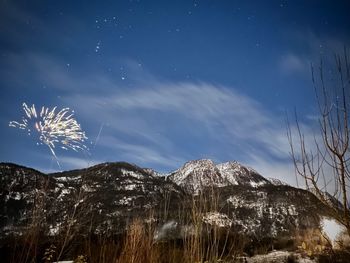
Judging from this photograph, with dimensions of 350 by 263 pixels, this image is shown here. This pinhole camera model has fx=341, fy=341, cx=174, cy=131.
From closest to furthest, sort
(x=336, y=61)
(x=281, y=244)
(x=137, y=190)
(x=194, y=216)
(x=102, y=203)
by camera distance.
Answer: (x=336, y=61)
(x=194, y=216)
(x=281, y=244)
(x=102, y=203)
(x=137, y=190)

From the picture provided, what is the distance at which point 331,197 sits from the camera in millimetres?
4840

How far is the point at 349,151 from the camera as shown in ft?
15.7

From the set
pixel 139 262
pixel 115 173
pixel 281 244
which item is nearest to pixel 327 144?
pixel 139 262

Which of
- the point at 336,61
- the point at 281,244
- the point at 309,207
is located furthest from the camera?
the point at 281,244

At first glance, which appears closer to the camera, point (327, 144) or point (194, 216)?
point (327, 144)

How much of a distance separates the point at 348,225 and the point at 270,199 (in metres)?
126

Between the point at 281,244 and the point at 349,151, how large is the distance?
43067 millimetres

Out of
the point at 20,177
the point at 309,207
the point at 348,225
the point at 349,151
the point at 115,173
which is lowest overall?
the point at 348,225

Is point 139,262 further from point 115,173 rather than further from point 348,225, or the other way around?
point 115,173

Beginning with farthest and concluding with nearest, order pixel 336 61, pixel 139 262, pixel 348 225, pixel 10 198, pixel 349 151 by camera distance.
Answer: pixel 10 198 → pixel 139 262 → pixel 336 61 → pixel 349 151 → pixel 348 225

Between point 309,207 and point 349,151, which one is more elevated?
point 349,151

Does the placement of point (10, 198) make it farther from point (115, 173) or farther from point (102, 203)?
point (115, 173)

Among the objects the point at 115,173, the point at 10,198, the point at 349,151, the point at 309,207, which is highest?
the point at 115,173

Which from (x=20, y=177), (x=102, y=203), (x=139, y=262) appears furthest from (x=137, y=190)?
(x=139, y=262)
